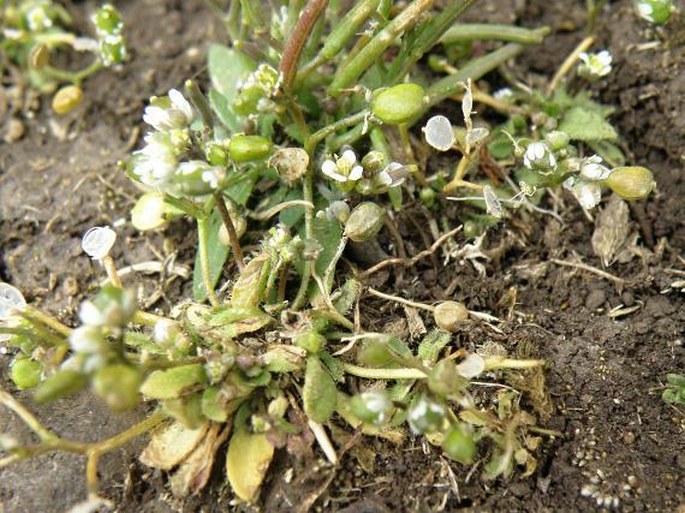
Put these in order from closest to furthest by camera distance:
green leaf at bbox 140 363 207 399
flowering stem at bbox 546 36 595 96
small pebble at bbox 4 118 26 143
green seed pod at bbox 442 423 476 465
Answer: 1. green seed pod at bbox 442 423 476 465
2. green leaf at bbox 140 363 207 399
3. flowering stem at bbox 546 36 595 96
4. small pebble at bbox 4 118 26 143

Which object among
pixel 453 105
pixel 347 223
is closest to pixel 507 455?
pixel 347 223

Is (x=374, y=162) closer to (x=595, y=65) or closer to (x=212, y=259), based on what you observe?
(x=212, y=259)

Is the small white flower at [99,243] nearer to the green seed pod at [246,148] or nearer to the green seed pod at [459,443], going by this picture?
the green seed pod at [246,148]

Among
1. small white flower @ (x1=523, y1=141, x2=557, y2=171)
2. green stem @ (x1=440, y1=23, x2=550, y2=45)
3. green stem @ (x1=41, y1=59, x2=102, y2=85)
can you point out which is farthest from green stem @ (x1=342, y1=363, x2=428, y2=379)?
green stem @ (x1=41, y1=59, x2=102, y2=85)

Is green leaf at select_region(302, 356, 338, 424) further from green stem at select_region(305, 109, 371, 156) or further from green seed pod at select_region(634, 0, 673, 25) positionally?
green seed pod at select_region(634, 0, 673, 25)

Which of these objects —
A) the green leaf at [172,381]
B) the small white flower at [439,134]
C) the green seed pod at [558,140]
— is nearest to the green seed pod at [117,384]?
the green leaf at [172,381]

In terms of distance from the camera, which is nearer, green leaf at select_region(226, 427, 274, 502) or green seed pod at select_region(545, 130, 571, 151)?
green leaf at select_region(226, 427, 274, 502)

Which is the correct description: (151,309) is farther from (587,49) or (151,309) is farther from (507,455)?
(587,49)
